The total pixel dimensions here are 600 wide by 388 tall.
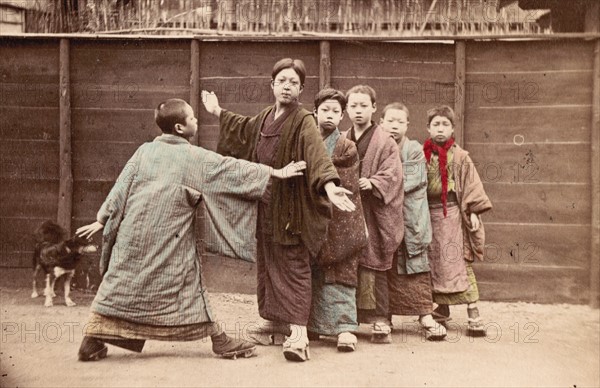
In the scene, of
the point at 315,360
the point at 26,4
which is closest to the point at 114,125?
the point at 26,4

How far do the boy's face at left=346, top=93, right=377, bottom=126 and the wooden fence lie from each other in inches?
37.1

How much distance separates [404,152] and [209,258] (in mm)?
1886

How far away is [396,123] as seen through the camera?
4.79 m

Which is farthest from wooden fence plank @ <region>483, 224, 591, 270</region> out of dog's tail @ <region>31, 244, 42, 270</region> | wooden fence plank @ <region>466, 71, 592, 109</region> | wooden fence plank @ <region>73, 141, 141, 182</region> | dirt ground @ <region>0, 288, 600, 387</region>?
dog's tail @ <region>31, 244, 42, 270</region>

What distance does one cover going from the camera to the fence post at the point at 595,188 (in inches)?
210

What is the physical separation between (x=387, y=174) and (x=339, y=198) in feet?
2.48

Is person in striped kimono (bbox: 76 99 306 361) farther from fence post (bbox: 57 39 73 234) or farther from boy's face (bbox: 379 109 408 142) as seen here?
fence post (bbox: 57 39 73 234)

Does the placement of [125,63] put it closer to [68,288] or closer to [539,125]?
[68,288]

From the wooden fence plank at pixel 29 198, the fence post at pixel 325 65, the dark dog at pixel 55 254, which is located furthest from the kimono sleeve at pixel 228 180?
the wooden fence plank at pixel 29 198

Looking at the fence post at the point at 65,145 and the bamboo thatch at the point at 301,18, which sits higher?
the bamboo thatch at the point at 301,18

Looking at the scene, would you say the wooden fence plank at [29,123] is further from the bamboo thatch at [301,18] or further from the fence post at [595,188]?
the fence post at [595,188]

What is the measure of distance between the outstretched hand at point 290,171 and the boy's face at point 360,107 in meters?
0.69

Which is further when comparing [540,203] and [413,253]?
[540,203]

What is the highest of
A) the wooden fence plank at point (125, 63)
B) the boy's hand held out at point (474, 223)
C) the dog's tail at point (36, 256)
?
the wooden fence plank at point (125, 63)
